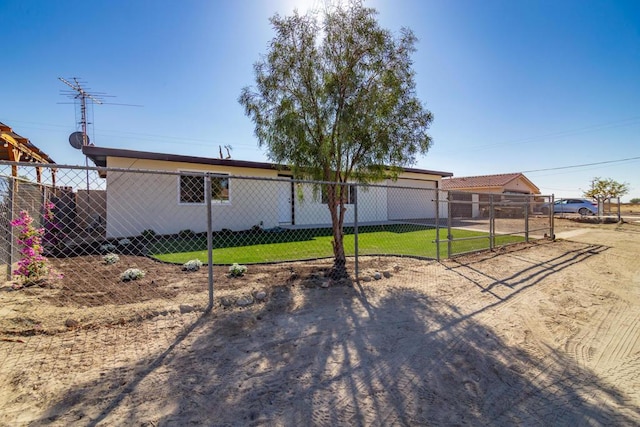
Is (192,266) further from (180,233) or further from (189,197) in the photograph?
(189,197)

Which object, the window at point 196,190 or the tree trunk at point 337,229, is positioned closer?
the tree trunk at point 337,229

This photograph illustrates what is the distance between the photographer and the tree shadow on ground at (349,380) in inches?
79.9

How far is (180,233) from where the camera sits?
10.8 metres

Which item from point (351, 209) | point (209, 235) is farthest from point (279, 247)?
point (351, 209)

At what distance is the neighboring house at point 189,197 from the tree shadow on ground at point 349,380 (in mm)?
5187

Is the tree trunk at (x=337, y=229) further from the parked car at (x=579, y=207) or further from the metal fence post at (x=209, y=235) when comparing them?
the parked car at (x=579, y=207)

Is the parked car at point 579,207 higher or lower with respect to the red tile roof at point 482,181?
lower

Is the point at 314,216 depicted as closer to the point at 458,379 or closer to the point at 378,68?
the point at 378,68

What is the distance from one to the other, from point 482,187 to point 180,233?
24491mm

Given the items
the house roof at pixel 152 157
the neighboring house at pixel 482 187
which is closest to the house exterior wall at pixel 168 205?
the house roof at pixel 152 157

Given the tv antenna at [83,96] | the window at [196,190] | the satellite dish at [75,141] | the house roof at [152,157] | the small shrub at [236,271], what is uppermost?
the tv antenna at [83,96]

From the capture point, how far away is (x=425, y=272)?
6090mm

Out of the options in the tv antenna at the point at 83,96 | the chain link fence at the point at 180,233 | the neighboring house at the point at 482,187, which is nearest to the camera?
the chain link fence at the point at 180,233

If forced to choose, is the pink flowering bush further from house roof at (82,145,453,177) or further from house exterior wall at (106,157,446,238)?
house roof at (82,145,453,177)
